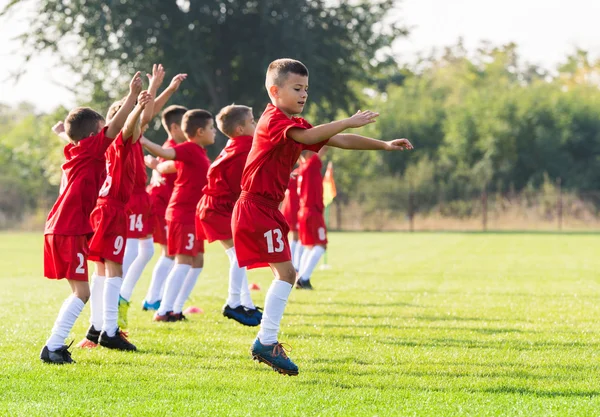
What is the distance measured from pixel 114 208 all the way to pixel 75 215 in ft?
Result: 1.36

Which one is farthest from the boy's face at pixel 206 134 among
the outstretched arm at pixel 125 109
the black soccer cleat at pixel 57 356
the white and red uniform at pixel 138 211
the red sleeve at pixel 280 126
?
the black soccer cleat at pixel 57 356

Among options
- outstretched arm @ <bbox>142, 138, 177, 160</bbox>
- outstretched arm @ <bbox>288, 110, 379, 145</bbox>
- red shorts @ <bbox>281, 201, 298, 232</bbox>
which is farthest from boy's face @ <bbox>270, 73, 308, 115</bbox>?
red shorts @ <bbox>281, 201, 298, 232</bbox>

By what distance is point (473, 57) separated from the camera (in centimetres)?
7325

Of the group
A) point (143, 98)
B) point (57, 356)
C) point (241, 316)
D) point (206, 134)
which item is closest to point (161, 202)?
point (206, 134)

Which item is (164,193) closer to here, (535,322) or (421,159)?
(535,322)

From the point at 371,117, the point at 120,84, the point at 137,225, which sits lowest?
the point at 137,225

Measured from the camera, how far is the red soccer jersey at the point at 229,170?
26.0 feet

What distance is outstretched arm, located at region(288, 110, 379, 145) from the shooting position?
5.18 metres

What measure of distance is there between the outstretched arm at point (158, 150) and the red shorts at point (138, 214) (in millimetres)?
806

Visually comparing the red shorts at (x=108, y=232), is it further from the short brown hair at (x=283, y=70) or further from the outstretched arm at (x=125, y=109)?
the short brown hair at (x=283, y=70)

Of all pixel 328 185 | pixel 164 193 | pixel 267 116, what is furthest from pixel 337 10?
pixel 267 116

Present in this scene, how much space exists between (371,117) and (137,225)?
3.85m

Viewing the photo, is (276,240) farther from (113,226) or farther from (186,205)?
(186,205)

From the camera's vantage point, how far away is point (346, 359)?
20.1ft
